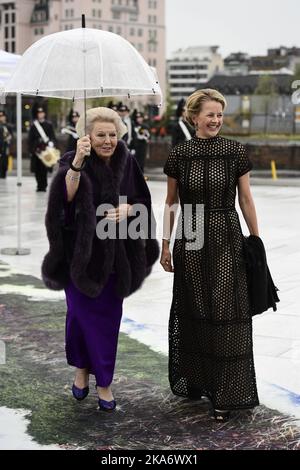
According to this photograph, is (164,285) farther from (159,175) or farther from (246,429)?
(159,175)

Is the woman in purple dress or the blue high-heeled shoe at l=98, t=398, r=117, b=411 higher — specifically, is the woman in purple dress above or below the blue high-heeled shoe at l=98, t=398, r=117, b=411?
above

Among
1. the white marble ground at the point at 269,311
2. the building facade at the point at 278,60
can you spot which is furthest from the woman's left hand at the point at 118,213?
the building facade at the point at 278,60

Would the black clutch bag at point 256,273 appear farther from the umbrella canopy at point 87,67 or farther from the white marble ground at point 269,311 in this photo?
the umbrella canopy at point 87,67

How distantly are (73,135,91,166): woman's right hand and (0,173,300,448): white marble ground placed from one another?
5.54ft

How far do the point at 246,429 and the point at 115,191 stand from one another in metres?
1.39

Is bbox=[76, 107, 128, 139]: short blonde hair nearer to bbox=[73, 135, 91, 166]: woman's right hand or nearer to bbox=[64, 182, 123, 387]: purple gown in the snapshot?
bbox=[73, 135, 91, 166]: woman's right hand

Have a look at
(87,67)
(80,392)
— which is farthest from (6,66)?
(80,392)

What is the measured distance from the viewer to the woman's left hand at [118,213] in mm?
4953

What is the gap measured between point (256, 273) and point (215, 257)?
234mm

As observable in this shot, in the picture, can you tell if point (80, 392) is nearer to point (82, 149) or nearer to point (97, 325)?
point (97, 325)

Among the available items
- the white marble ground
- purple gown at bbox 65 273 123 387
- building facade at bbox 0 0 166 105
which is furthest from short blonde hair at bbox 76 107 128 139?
building facade at bbox 0 0 166 105

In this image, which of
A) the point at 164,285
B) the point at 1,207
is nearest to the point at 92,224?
the point at 164,285

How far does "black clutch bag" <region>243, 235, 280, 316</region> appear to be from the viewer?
497cm

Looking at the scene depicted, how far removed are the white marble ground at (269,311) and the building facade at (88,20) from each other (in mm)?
133299
